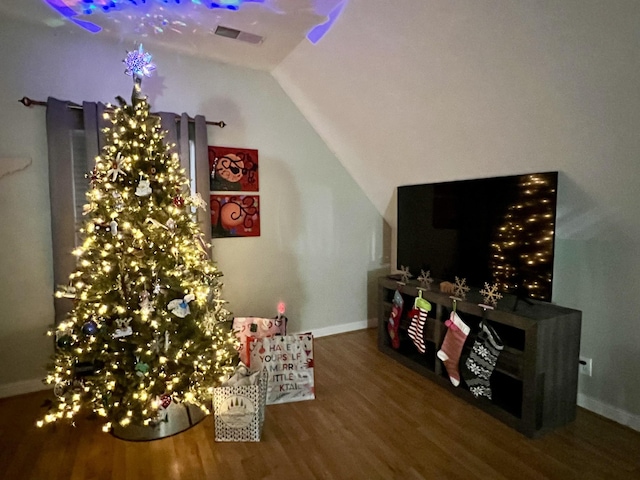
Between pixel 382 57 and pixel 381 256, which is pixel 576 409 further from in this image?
pixel 382 57

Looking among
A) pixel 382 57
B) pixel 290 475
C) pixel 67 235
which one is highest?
pixel 382 57

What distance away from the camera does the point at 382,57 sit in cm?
215

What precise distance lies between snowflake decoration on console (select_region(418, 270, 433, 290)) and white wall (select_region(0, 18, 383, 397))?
950 mm

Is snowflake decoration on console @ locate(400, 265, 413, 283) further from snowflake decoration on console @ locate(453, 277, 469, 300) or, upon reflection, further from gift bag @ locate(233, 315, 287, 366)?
gift bag @ locate(233, 315, 287, 366)

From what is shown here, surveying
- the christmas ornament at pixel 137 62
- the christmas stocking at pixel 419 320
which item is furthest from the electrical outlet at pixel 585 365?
the christmas ornament at pixel 137 62

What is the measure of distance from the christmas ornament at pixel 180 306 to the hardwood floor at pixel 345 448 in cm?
71

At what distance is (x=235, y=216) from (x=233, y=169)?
1.31 ft

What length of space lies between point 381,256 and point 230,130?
1.98 m

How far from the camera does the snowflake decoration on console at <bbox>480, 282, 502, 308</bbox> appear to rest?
2111mm

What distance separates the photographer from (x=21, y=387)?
243 centimetres

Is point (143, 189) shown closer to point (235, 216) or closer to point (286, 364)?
point (235, 216)

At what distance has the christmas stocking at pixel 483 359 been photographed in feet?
6.70

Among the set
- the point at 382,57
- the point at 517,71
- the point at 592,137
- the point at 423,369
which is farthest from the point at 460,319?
the point at 382,57

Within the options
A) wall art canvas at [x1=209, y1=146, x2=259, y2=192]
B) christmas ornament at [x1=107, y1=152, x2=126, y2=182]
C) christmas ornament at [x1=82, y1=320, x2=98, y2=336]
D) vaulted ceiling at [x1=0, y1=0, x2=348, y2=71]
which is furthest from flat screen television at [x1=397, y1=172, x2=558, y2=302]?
christmas ornament at [x1=82, y1=320, x2=98, y2=336]
